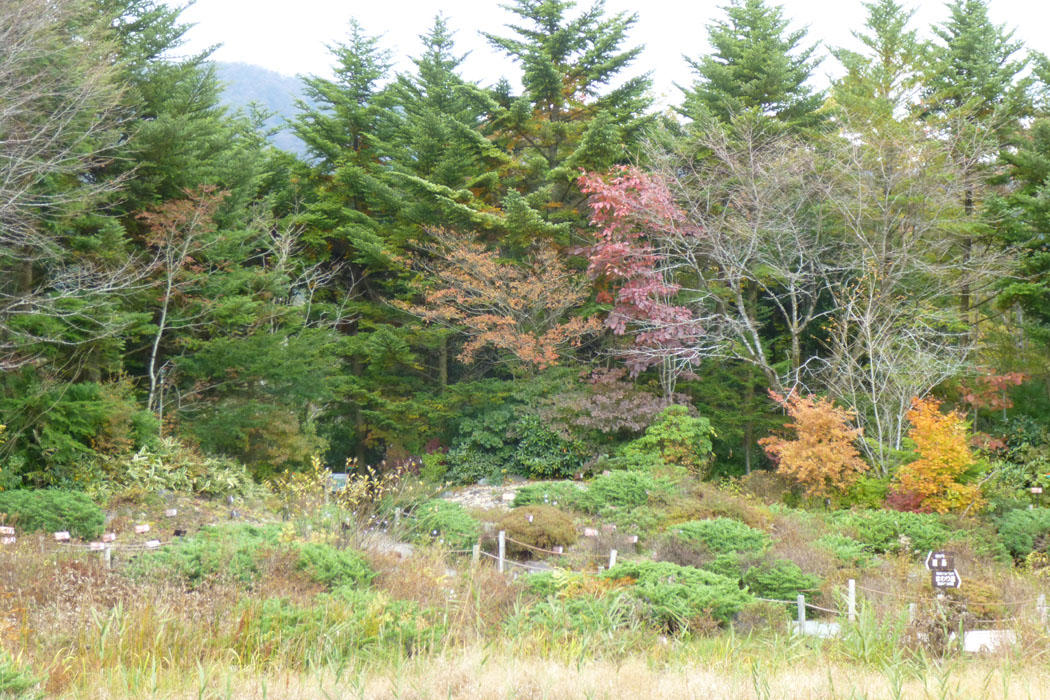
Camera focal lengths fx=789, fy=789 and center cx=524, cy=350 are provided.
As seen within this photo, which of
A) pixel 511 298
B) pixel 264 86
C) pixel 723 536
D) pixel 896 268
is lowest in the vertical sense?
pixel 723 536

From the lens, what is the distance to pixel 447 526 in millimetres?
9172

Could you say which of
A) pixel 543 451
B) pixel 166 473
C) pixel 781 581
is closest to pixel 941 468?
pixel 781 581

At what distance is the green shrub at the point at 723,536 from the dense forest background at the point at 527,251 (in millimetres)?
4204

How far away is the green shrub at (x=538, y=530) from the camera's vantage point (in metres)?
9.40

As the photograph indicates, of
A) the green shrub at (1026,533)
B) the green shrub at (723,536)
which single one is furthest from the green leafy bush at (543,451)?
the green shrub at (1026,533)

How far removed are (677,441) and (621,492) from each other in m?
3.08

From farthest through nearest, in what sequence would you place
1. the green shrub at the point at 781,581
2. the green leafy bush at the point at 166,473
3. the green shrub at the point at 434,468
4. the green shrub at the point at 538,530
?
the green shrub at the point at 434,468 < the green leafy bush at the point at 166,473 < the green shrub at the point at 538,530 < the green shrub at the point at 781,581

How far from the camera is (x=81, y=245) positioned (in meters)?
11.5

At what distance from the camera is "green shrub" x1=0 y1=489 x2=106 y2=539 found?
9023 mm

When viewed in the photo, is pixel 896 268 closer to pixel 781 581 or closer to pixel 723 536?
pixel 723 536

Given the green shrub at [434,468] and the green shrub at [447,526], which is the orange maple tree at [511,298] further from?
the green shrub at [447,526]

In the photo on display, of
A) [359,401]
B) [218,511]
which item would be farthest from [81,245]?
[359,401]

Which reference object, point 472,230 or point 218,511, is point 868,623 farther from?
point 472,230

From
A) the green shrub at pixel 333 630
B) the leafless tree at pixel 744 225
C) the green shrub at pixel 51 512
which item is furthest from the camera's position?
the leafless tree at pixel 744 225
